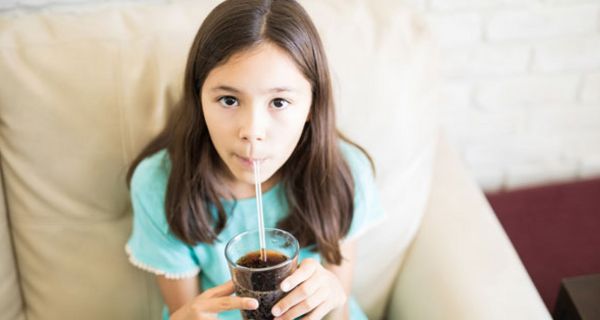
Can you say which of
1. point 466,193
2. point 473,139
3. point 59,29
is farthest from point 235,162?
point 473,139

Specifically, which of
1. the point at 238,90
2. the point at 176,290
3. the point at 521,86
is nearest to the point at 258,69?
the point at 238,90

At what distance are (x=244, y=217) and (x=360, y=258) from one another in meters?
0.30

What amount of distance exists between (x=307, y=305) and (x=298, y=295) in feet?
0.17

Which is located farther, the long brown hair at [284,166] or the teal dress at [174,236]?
the teal dress at [174,236]

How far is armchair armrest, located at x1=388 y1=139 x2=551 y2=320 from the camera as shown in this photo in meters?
1.06

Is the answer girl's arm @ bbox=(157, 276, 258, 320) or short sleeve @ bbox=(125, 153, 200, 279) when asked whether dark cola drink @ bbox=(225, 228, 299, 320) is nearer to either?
girl's arm @ bbox=(157, 276, 258, 320)

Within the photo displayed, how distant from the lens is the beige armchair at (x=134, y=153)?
107cm

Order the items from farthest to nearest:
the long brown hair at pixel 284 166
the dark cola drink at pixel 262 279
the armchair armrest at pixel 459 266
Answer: the armchair armrest at pixel 459 266, the long brown hair at pixel 284 166, the dark cola drink at pixel 262 279

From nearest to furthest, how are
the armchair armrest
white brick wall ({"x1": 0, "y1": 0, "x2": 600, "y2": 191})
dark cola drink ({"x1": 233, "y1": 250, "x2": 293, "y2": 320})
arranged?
dark cola drink ({"x1": 233, "y1": 250, "x2": 293, "y2": 320})
the armchair armrest
white brick wall ({"x1": 0, "y1": 0, "x2": 600, "y2": 191})

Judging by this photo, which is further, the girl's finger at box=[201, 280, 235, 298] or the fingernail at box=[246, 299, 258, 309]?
the girl's finger at box=[201, 280, 235, 298]

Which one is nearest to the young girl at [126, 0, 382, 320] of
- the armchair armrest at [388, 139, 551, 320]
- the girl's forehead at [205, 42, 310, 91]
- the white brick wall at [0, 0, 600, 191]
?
the girl's forehead at [205, 42, 310, 91]

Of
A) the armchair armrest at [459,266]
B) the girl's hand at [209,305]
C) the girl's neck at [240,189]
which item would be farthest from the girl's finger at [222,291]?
the armchair armrest at [459,266]

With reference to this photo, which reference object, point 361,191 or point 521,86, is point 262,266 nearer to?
point 361,191

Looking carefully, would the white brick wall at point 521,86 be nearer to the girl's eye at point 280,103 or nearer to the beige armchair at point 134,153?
the beige armchair at point 134,153
